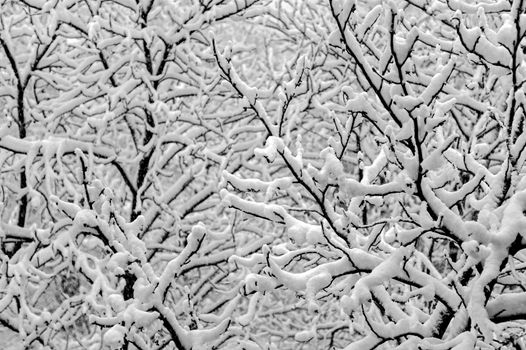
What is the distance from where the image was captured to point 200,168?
516 centimetres

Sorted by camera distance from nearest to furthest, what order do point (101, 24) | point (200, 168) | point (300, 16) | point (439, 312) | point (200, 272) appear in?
point (439, 312)
point (101, 24)
point (200, 168)
point (300, 16)
point (200, 272)

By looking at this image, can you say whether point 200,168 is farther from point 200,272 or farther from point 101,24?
point 200,272

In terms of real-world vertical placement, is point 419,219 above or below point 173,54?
below

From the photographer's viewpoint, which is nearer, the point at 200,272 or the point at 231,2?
the point at 231,2

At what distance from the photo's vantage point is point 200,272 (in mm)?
7500

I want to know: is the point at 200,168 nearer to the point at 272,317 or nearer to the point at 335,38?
the point at 272,317

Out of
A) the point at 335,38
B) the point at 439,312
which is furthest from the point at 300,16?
the point at 439,312

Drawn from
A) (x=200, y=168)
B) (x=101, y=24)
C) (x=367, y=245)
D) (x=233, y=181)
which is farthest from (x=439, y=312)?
(x=101, y=24)

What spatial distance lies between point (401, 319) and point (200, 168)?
2983 mm

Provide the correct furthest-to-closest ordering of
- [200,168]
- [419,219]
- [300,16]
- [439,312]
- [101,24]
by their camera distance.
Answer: [300,16] → [200,168] → [101,24] → [439,312] → [419,219]

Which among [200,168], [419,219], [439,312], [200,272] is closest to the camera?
[419,219]

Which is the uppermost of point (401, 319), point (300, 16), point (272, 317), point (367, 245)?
point (300, 16)

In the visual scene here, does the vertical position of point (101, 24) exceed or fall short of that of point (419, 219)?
it exceeds it

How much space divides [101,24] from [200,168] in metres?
1.48
